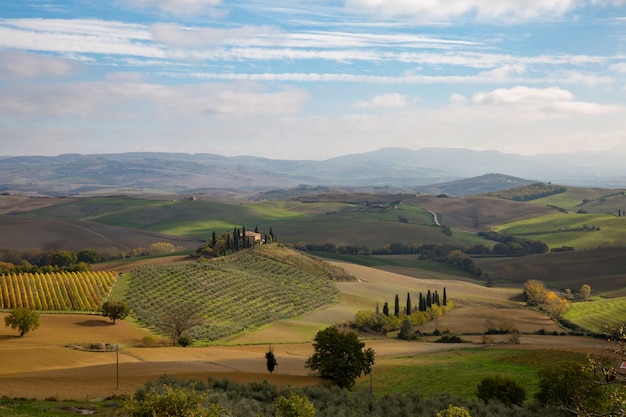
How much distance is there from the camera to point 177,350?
222 ft

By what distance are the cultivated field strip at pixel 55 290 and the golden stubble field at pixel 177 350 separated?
24.1 feet

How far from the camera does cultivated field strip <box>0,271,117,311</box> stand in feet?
290

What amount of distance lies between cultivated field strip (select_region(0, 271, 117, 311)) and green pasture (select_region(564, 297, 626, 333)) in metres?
85.4

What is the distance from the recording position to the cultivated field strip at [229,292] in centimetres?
9006

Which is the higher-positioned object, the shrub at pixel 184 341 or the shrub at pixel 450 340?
the shrub at pixel 184 341

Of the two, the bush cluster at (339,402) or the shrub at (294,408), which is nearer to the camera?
the shrub at (294,408)

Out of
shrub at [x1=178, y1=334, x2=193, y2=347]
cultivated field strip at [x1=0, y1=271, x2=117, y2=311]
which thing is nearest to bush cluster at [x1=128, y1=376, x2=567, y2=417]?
shrub at [x1=178, y1=334, x2=193, y2=347]

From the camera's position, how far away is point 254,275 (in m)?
120

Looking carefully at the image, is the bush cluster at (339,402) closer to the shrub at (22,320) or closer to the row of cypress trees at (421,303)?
the shrub at (22,320)

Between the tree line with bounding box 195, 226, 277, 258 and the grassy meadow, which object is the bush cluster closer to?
the grassy meadow

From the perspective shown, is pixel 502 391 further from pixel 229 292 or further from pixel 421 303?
pixel 229 292

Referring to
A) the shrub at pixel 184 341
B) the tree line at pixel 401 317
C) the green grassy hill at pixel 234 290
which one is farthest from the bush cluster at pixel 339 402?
the tree line at pixel 401 317

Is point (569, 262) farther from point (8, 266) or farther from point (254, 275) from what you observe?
point (8, 266)

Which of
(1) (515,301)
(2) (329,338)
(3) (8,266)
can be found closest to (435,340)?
(2) (329,338)
